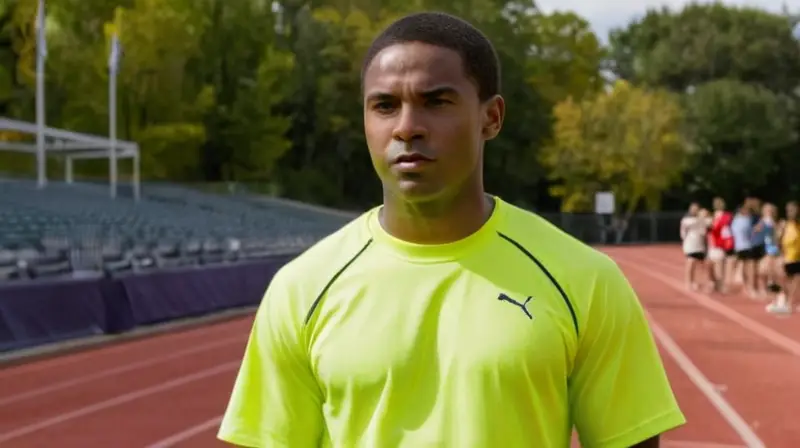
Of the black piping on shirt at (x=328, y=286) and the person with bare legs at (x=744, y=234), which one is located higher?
the black piping on shirt at (x=328, y=286)

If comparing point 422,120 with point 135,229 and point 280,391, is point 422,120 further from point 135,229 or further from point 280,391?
point 135,229

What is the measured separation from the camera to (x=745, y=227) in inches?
698

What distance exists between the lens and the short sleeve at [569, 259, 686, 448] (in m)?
1.67

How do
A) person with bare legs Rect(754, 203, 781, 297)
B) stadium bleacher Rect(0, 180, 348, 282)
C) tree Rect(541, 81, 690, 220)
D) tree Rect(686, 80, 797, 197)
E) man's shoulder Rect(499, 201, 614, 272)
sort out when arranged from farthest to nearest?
tree Rect(686, 80, 797, 197) < tree Rect(541, 81, 690, 220) < person with bare legs Rect(754, 203, 781, 297) < stadium bleacher Rect(0, 180, 348, 282) < man's shoulder Rect(499, 201, 614, 272)

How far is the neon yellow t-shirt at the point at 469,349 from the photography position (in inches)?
63.9

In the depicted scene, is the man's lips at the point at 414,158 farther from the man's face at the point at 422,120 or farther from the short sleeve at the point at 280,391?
the short sleeve at the point at 280,391

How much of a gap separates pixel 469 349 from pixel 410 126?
1.22 ft

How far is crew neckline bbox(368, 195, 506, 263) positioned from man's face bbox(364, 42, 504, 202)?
0.10 m

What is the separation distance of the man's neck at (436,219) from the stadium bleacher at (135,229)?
13.4m

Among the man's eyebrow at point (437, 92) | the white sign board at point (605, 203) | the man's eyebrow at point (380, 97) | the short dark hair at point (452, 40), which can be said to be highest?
the short dark hair at point (452, 40)

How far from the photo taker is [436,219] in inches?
67.0

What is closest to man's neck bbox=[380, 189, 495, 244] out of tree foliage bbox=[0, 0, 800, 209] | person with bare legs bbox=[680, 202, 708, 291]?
person with bare legs bbox=[680, 202, 708, 291]

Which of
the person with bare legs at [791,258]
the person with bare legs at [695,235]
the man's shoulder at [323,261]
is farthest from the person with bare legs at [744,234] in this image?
the man's shoulder at [323,261]

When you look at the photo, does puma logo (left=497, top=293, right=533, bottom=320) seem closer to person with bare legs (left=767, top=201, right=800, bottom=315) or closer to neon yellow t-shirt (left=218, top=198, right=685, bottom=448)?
neon yellow t-shirt (left=218, top=198, right=685, bottom=448)
